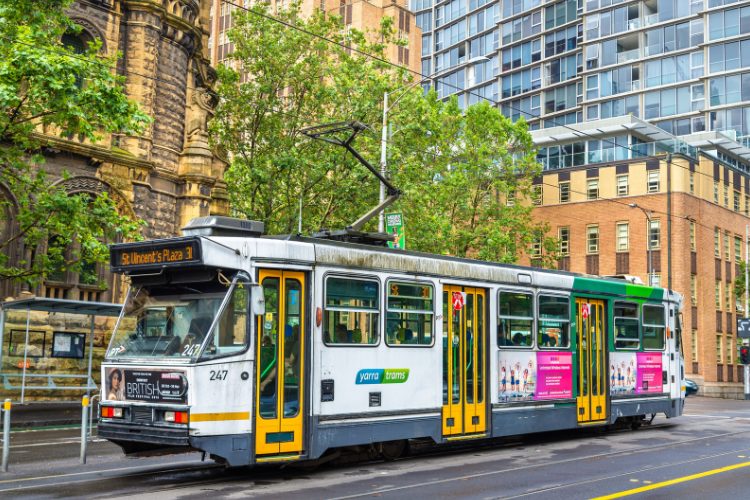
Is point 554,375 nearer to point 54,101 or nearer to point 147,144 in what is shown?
point 54,101

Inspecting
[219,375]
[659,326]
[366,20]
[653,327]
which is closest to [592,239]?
[659,326]

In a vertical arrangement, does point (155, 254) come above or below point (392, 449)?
above

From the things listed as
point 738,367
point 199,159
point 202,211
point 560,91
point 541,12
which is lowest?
point 738,367

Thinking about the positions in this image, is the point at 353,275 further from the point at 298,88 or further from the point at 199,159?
the point at 298,88

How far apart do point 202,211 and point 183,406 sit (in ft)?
67.6

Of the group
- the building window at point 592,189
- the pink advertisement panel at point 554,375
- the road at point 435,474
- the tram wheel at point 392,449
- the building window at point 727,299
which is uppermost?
the building window at point 592,189

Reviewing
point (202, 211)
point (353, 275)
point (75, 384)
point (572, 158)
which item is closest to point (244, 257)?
point (353, 275)

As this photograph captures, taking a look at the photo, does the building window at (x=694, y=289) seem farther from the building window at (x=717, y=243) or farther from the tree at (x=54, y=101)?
the tree at (x=54, y=101)

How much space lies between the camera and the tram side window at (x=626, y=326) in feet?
53.3

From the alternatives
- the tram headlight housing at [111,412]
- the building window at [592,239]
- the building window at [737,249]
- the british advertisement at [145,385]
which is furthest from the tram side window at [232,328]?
the building window at [737,249]

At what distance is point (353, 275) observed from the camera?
11.1 meters

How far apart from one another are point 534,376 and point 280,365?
5707mm

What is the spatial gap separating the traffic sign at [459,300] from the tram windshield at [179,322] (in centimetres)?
412

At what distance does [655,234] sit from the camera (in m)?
50.4
